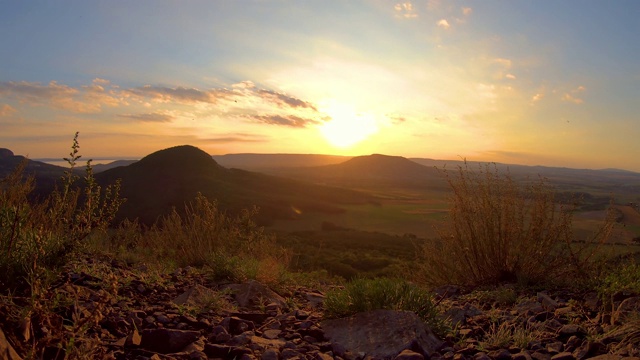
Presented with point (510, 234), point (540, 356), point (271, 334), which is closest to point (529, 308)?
point (540, 356)

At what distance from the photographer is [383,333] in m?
3.40

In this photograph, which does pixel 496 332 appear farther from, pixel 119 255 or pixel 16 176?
pixel 16 176

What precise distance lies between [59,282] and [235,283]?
197 cm

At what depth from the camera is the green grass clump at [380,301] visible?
→ 12.6 feet

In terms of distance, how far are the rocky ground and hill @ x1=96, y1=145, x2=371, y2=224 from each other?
26242mm

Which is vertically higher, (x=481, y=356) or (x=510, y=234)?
(x=510, y=234)

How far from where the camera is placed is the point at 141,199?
35.2 m

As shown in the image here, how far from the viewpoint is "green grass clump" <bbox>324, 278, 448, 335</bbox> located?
3836mm

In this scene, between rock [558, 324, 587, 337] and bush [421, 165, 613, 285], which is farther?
bush [421, 165, 613, 285]

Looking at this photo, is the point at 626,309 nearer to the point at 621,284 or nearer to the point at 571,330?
the point at 621,284

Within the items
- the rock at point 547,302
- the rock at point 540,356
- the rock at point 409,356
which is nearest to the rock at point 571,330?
the rock at point 540,356

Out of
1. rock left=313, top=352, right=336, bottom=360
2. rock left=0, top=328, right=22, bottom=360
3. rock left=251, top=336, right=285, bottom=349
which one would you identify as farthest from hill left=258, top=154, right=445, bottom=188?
rock left=0, top=328, right=22, bottom=360

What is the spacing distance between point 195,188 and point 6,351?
3604cm

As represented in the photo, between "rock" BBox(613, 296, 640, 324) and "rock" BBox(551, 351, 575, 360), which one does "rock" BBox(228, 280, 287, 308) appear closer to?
"rock" BBox(551, 351, 575, 360)
